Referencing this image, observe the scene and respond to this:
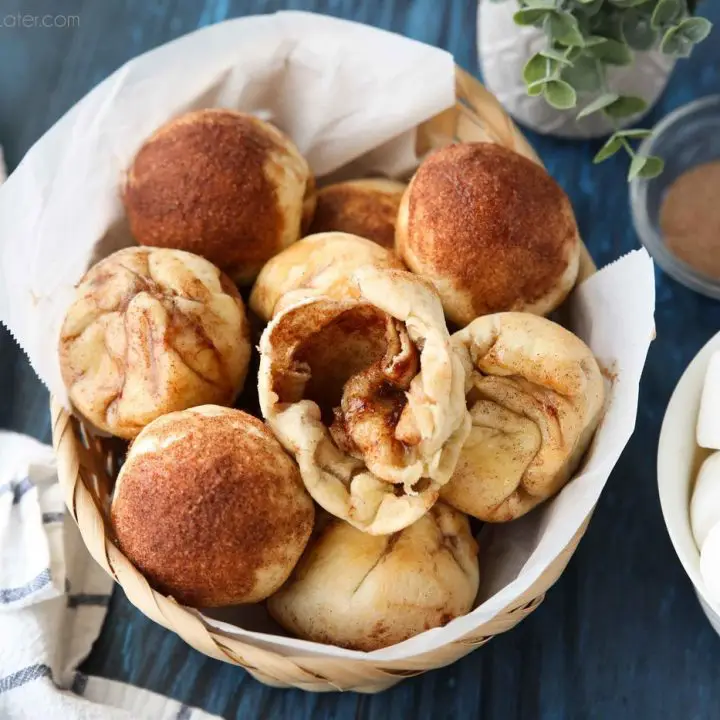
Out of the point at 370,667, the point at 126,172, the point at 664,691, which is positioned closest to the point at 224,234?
the point at 126,172

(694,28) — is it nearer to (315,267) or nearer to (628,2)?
(628,2)

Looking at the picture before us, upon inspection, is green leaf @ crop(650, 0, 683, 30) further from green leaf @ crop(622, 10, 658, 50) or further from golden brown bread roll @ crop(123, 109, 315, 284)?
golden brown bread roll @ crop(123, 109, 315, 284)

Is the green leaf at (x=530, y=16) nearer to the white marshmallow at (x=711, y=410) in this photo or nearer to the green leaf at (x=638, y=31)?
the green leaf at (x=638, y=31)

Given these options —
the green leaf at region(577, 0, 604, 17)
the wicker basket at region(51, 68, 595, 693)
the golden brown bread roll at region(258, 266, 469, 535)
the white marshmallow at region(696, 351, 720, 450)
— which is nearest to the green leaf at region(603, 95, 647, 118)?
the green leaf at region(577, 0, 604, 17)

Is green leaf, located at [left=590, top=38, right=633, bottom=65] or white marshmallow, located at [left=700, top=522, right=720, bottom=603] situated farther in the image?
green leaf, located at [left=590, top=38, right=633, bottom=65]

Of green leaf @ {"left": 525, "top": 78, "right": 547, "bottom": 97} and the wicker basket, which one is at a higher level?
green leaf @ {"left": 525, "top": 78, "right": 547, "bottom": 97}

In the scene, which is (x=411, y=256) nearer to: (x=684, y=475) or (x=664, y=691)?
→ (x=684, y=475)

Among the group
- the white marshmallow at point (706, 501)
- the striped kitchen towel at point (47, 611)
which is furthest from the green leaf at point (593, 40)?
the striped kitchen towel at point (47, 611)
